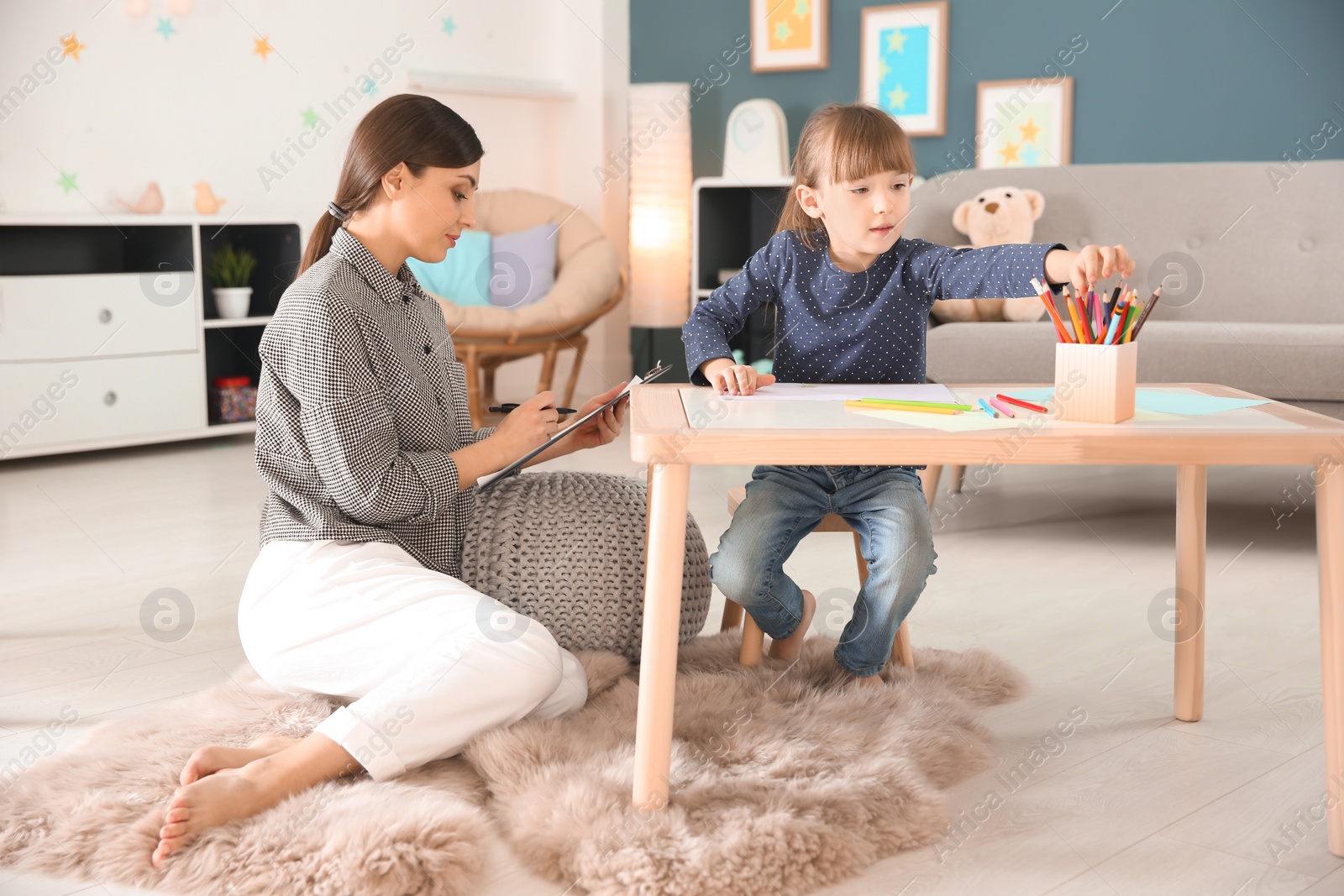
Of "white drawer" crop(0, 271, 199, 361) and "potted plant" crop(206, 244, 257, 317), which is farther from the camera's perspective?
"potted plant" crop(206, 244, 257, 317)

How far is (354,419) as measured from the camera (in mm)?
1344

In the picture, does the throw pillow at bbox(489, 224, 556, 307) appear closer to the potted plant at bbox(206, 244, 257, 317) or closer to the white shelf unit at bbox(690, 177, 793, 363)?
the white shelf unit at bbox(690, 177, 793, 363)

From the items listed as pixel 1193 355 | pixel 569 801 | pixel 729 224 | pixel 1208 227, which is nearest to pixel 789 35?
pixel 729 224

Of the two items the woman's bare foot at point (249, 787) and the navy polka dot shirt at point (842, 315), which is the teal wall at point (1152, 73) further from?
the woman's bare foot at point (249, 787)

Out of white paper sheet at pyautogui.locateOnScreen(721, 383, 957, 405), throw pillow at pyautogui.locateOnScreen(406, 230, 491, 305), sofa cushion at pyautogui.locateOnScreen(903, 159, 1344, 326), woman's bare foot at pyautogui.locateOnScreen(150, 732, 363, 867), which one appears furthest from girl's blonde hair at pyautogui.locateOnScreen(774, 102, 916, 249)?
throw pillow at pyautogui.locateOnScreen(406, 230, 491, 305)

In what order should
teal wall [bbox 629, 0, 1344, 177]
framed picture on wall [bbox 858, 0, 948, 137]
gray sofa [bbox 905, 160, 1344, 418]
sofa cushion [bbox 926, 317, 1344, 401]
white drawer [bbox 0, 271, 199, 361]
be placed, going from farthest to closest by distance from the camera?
framed picture on wall [bbox 858, 0, 948, 137], teal wall [bbox 629, 0, 1344, 177], white drawer [bbox 0, 271, 199, 361], gray sofa [bbox 905, 160, 1344, 418], sofa cushion [bbox 926, 317, 1344, 401]

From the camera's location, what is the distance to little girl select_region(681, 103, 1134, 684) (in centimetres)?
148

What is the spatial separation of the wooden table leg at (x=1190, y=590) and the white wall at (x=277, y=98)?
3235mm

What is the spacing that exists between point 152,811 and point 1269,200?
2.85 metres

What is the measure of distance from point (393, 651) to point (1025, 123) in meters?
3.38

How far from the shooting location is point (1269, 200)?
303cm

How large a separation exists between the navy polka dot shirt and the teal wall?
260 cm

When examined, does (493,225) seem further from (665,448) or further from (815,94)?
(665,448)

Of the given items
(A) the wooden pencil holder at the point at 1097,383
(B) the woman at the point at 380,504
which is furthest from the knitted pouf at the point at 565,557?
(A) the wooden pencil holder at the point at 1097,383
